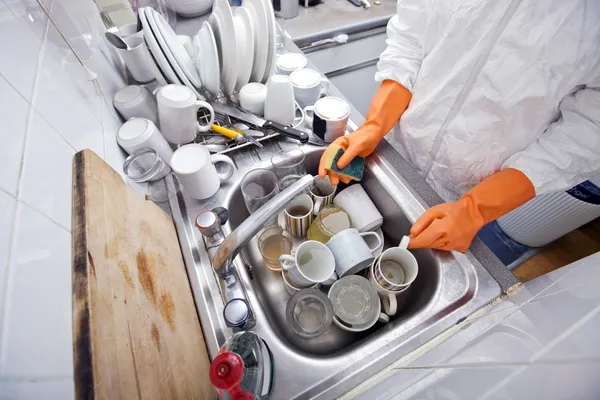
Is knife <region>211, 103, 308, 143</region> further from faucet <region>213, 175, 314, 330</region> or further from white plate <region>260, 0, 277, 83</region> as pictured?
faucet <region>213, 175, 314, 330</region>

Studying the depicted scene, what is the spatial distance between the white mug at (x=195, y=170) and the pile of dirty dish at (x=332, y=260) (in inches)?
3.5

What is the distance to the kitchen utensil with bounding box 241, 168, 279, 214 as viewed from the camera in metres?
0.70

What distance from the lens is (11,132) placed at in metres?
0.33

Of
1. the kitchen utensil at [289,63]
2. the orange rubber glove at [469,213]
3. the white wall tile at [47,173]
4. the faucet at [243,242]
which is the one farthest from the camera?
the kitchen utensil at [289,63]

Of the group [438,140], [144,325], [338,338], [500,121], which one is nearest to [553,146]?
[500,121]

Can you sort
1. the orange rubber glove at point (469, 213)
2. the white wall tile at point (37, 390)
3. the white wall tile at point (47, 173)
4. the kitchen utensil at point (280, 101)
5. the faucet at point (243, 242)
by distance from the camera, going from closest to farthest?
the white wall tile at point (37, 390)
the white wall tile at point (47, 173)
the faucet at point (243, 242)
the orange rubber glove at point (469, 213)
the kitchen utensil at point (280, 101)

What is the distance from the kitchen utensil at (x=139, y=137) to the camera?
25.0 inches

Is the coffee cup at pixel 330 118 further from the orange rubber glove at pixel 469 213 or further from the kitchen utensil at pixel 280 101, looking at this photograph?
the orange rubber glove at pixel 469 213

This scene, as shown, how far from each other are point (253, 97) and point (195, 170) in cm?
30

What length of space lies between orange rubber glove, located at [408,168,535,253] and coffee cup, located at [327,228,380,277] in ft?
0.37

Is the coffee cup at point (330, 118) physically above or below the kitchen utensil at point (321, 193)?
above

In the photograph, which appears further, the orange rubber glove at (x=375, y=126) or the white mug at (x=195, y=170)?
the orange rubber glove at (x=375, y=126)

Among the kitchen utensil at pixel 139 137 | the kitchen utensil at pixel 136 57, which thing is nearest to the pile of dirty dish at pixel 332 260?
the kitchen utensil at pixel 139 137

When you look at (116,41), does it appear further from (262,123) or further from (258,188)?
(258,188)
